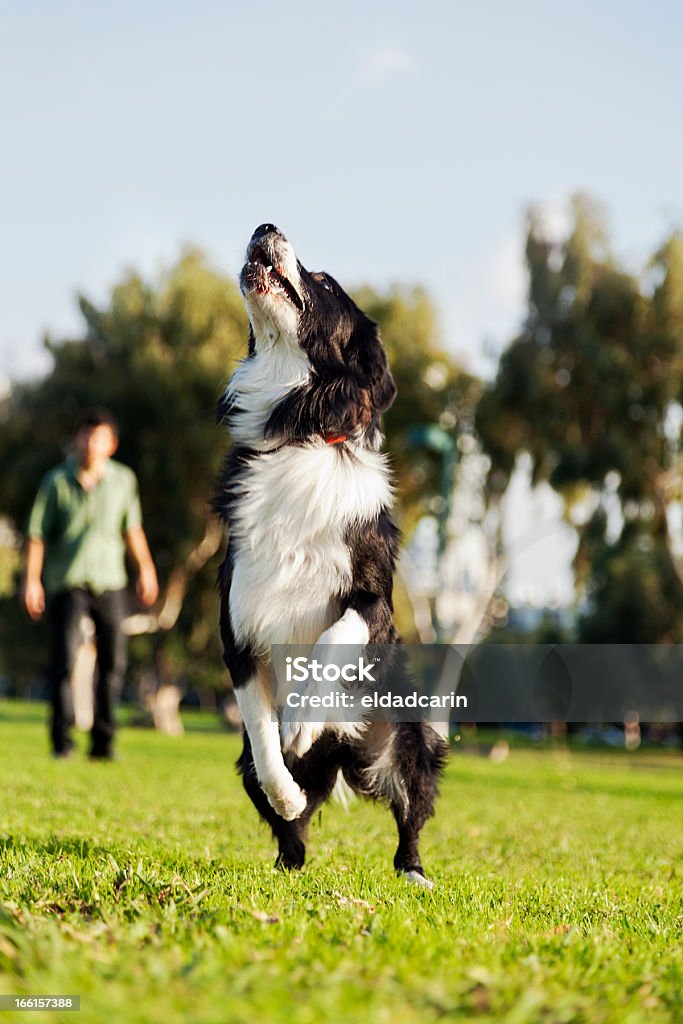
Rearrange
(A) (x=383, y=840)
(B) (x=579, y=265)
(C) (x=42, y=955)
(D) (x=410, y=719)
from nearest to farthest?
(C) (x=42, y=955)
(D) (x=410, y=719)
(A) (x=383, y=840)
(B) (x=579, y=265)

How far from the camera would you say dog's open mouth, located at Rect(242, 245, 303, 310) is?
176 inches

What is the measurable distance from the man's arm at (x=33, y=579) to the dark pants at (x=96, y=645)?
23 centimetres

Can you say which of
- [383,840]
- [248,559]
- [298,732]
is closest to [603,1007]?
[298,732]

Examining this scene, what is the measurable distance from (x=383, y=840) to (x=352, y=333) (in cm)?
265

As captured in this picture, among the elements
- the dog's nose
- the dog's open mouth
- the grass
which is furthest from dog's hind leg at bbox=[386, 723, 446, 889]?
the dog's nose

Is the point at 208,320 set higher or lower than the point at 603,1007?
higher

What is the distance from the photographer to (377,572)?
14.1 ft

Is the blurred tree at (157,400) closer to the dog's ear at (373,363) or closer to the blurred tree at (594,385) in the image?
the blurred tree at (594,385)

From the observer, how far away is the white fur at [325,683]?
13.3 feet

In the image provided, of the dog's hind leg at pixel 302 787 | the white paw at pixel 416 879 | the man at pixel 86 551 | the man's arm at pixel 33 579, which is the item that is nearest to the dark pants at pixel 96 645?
the man at pixel 86 551

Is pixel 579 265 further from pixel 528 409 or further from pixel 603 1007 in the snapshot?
pixel 603 1007

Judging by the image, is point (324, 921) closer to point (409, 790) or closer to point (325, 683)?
point (325, 683)

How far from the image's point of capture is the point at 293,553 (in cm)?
420

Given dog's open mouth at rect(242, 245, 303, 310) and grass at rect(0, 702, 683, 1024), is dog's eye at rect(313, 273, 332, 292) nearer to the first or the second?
dog's open mouth at rect(242, 245, 303, 310)
